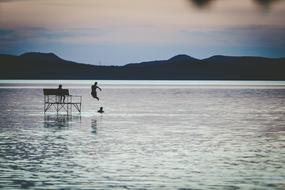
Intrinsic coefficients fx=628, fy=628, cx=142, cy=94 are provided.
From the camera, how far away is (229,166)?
59.0ft

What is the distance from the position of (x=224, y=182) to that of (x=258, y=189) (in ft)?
3.63

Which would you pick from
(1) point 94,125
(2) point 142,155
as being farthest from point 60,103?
(2) point 142,155

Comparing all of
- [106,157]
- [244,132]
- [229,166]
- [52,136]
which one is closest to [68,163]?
[106,157]

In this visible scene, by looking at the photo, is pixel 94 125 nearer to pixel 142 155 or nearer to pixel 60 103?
pixel 60 103

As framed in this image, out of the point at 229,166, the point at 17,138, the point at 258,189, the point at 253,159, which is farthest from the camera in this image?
the point at 17,138

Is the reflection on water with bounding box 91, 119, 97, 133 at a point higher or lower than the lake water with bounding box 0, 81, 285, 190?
lower

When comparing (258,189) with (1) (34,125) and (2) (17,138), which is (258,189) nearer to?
(2) (17,138)

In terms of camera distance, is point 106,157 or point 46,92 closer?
point 106,157

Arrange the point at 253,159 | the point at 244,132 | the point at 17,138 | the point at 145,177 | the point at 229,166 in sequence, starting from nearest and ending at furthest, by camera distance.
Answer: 1. the point at 145,177
2. the point at 229,166
3. the point at 253,159
4. the point at 17,138
5. the point at 244,132

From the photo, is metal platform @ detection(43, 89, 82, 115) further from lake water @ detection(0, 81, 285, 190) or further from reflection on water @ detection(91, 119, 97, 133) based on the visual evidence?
lake water @ detection(0, 81, 285, 190)

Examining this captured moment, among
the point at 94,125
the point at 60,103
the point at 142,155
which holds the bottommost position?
the point at 94,125

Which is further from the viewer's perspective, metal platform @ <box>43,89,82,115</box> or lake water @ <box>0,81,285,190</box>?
metal platform @ <box>43,89,82,115</box>

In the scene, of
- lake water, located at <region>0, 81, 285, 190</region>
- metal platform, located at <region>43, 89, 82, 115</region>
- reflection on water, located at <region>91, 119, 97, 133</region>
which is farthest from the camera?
metal platform, located at <region>43, 89, 82, 115</region>

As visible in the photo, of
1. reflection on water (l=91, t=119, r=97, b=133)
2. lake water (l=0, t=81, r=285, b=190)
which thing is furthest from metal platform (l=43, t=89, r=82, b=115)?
lake water (l=0, t=81, r=285, b=190)
